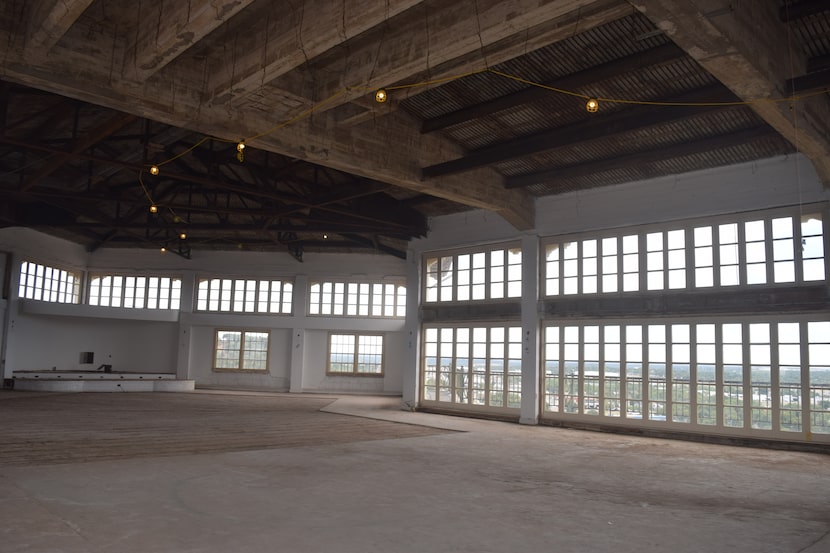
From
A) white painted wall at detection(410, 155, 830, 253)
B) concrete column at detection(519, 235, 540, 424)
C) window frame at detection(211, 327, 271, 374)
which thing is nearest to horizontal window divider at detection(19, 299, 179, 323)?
window frame at detection(211, 327, 271, 374)

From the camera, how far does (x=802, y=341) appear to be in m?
12.5

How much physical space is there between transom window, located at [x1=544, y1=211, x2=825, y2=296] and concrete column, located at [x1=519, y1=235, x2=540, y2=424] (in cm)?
40

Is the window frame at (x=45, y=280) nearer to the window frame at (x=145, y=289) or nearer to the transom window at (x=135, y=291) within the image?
the window frame at (x=145, y=289)

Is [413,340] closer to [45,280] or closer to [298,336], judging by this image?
[298,336]

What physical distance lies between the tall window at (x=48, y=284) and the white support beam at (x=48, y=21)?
1706 centimetres

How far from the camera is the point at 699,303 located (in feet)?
45.4

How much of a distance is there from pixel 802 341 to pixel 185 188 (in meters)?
17.7

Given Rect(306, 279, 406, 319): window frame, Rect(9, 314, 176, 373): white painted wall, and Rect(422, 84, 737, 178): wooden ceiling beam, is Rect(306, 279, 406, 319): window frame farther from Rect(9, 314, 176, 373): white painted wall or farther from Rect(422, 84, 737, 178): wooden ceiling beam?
Rect(422, 84, 737, 178): wooden ceiling beam

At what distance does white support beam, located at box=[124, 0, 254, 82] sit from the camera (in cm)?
755

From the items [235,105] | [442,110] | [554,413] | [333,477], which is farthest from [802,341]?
[235,105]

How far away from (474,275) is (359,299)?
871 centimetres

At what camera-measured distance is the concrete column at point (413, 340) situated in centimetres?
1936

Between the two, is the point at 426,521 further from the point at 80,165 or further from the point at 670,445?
the point at 80,165

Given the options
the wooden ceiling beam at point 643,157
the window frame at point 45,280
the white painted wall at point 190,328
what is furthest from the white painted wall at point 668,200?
the window frame at point 45,280
